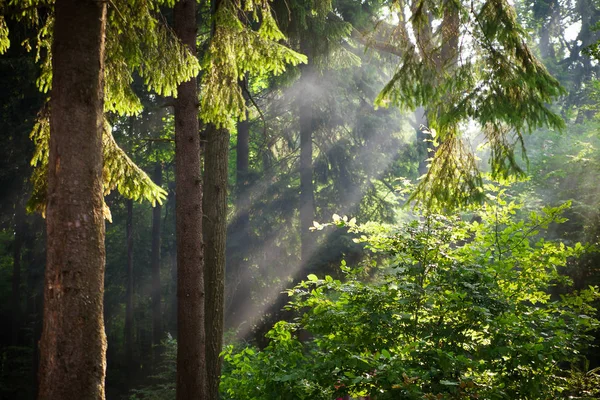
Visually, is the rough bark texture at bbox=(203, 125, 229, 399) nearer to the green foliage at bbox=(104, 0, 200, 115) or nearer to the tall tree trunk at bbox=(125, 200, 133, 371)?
the green foliage at bbox=(104, 0, 200, 115)

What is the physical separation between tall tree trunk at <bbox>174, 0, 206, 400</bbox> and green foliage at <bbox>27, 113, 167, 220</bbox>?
0.59 m

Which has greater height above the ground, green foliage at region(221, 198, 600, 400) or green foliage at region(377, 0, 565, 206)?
green foliage at region(377, 0, 565, 206)

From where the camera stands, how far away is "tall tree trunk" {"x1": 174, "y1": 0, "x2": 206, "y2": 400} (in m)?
6.83

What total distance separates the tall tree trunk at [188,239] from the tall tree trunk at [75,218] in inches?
114

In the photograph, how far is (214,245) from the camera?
822 cm

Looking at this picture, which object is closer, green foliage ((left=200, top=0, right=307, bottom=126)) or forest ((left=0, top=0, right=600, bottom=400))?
forest ((left=0, top=0, right=600, bottom=400))

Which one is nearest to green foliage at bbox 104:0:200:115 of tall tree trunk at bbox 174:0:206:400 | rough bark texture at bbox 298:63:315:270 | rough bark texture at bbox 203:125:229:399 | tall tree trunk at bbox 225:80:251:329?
tall tree trunk at bbox 174:0:206:400

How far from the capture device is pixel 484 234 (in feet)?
19.2

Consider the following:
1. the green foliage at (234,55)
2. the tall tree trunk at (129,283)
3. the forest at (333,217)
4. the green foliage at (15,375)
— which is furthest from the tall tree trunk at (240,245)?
the green foliage at (234,55)

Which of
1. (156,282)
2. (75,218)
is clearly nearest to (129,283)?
(156,282)

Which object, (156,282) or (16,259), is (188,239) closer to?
(16,259)

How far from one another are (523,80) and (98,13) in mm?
3853

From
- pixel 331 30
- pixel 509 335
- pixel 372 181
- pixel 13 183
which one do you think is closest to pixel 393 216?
pixel 372 181

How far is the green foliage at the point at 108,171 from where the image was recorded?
5512 mm
